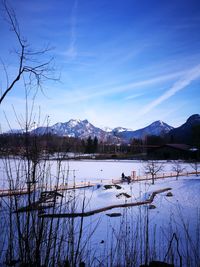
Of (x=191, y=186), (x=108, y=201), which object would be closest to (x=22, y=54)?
(x=108, y=201)

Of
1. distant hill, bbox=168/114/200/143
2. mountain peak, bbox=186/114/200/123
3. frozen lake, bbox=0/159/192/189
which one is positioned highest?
mountain peak, bbox=186/114/200/123

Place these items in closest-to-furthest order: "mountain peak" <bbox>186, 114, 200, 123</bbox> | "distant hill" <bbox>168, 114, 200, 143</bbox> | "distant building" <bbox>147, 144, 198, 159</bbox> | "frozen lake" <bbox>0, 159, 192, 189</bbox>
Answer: "frozen lake" <bbox>0, 159, 192, 189</bbox> → "distant building" <bbox>147, 144, 198, 159</bbox> → "distant hill" <bbox>168, 114, 200, 143</bbox> → "mountain peak" <bbox>186, 114, 200, 123</bbox>

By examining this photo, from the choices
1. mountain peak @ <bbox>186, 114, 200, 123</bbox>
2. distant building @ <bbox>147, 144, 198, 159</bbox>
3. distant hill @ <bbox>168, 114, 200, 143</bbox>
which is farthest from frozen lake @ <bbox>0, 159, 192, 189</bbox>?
mountain peak @ <bbox>186, 114, 200, 123</bbox>

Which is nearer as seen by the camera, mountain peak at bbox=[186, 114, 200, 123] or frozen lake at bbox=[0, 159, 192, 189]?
frozen lake at bbox=[0, 159, 192, 189]

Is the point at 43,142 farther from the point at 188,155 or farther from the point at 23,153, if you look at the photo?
the point at 188,155

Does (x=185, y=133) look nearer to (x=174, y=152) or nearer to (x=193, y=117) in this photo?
(x=193, y=117)

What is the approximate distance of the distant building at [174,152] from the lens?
179 feet

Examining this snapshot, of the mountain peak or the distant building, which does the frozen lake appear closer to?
the distant building

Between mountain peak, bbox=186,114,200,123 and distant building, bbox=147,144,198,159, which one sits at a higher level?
mountain peak, bbox=186,114,200,123

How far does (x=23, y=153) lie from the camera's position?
10.5 ft

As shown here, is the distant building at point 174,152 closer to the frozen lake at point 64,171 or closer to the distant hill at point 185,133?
the frozen lake at point 64,171

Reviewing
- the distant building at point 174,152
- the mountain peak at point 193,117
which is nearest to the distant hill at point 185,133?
the mountain peak at point 193,117

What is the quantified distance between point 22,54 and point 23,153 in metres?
2.19

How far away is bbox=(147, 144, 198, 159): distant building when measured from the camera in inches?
2147
